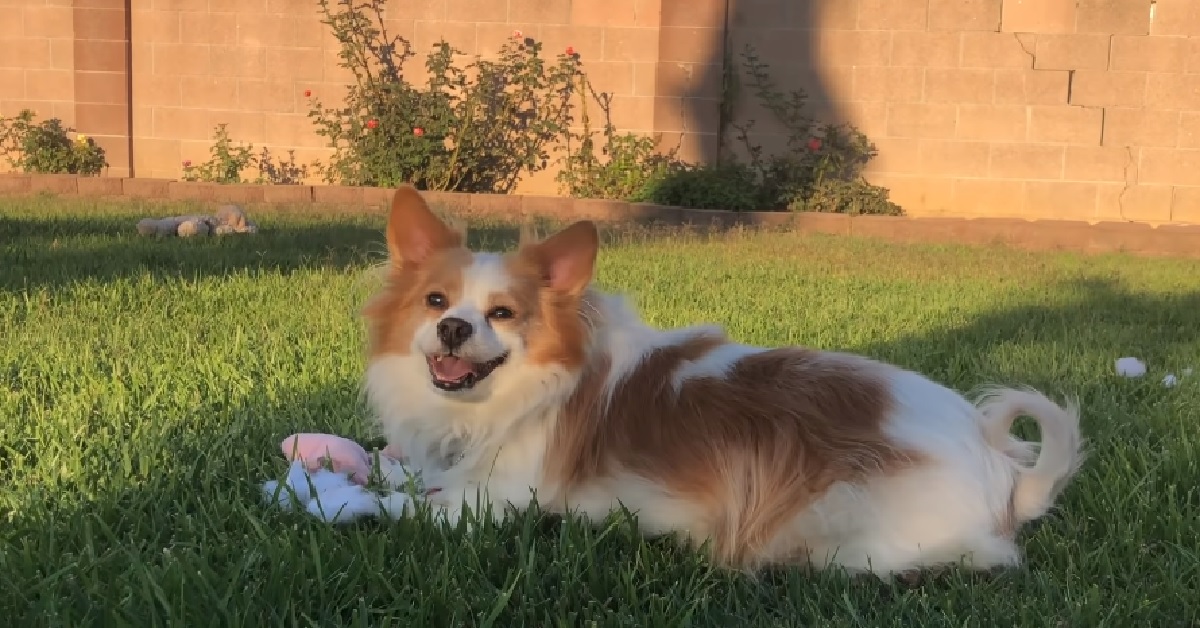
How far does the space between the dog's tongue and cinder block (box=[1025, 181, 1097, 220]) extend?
353 inches

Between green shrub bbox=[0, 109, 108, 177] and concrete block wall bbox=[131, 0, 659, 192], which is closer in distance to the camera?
concrete block wall bbox=[131, 0, 659, 192]

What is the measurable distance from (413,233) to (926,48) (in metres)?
8.62

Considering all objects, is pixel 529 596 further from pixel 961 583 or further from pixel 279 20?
pixel 279 20

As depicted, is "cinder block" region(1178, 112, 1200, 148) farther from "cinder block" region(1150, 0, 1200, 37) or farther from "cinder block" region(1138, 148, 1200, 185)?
"cinder block" region(1150, 0, 1200, 37)

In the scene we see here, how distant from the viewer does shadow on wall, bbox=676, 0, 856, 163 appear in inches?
393

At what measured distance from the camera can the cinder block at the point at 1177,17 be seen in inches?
369

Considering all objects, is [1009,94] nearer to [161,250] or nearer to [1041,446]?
[161,250]

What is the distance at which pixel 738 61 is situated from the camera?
1017 cm

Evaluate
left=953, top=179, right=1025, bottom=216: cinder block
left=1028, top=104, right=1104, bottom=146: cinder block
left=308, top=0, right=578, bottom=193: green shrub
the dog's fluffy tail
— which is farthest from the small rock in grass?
left=308, top=0, right=578, bottom=193: green shrub

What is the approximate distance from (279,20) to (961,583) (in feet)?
34.6

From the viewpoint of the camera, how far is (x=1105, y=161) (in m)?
9.66

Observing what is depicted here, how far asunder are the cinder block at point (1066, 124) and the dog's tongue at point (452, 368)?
29.5 feet

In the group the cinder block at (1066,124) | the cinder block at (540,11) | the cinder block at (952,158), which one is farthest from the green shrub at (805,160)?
the cinder block at (540,11)

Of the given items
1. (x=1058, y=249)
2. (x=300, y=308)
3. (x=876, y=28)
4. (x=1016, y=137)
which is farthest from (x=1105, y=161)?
(x=300, y=308)
